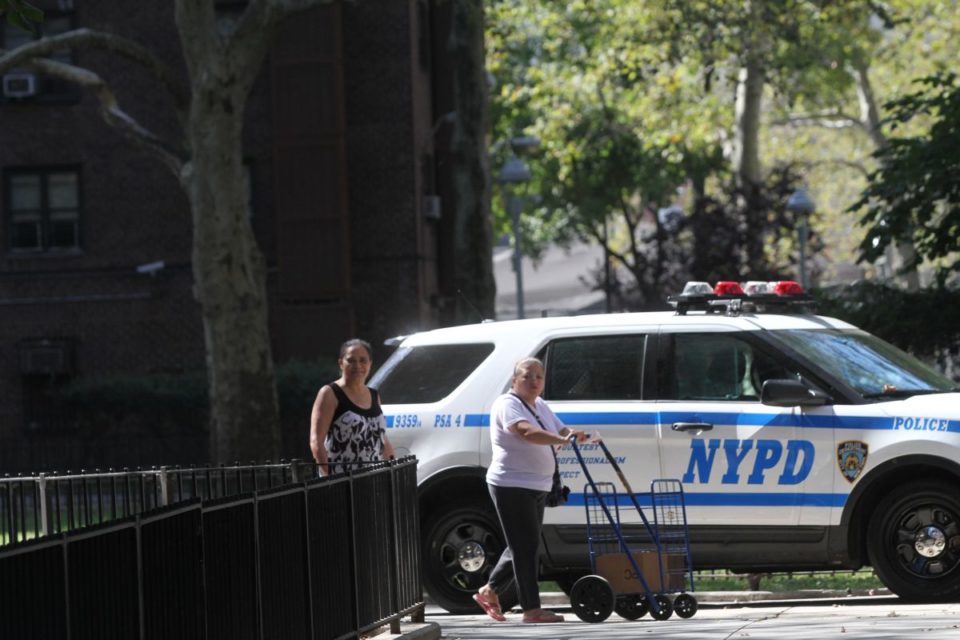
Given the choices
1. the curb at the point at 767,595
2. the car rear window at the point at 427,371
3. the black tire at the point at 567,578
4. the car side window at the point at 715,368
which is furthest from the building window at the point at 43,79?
the car side window at the point at 715,368

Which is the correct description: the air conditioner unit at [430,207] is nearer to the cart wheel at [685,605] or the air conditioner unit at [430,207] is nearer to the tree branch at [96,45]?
the tree branch at [96,45]

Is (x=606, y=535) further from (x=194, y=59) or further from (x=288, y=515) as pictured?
(x=194, y=59)

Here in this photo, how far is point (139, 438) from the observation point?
35.1m

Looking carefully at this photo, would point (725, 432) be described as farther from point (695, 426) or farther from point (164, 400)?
point (164, 400)

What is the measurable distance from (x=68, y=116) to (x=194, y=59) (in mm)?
11296

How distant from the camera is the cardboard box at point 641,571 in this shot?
12922 millimetres

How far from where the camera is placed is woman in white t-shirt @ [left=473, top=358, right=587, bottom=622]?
12.8 meters

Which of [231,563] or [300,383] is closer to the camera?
[231,563]

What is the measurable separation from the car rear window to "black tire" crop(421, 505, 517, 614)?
35.5 inches

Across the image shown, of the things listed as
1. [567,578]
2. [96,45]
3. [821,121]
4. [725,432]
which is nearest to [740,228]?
[96,45]

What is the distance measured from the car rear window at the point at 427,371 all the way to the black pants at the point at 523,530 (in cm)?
175

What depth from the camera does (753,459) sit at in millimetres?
13633

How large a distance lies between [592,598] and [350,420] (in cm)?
187

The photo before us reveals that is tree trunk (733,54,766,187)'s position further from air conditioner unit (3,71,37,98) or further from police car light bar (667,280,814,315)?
police car light bar (667,280,814,315)
